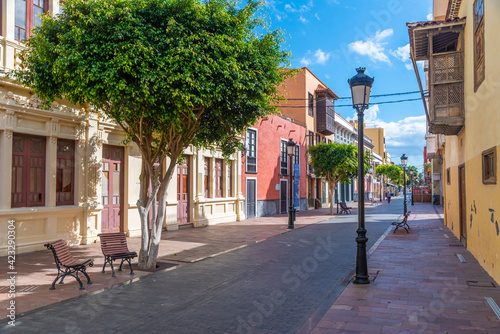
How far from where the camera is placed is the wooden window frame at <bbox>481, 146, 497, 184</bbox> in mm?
7228

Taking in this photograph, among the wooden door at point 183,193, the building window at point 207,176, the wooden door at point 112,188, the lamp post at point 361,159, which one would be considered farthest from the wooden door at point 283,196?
the lamp post at point 361,159

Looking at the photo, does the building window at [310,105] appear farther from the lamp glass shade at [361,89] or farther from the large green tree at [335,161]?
the lamp glass shade at [361,89]

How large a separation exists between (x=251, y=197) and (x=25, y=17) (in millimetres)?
15188

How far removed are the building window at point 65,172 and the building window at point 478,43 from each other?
432 inches

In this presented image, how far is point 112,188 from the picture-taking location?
13.4m

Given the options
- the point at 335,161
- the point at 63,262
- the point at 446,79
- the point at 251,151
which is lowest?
the point at 63,262

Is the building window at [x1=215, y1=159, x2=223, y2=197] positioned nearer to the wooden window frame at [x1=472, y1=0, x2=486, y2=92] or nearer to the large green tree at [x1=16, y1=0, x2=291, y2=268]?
the large green tree at [x1=16, y1=0, x2=291, y2=268]

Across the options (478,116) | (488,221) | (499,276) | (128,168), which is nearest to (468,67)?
(478,116)

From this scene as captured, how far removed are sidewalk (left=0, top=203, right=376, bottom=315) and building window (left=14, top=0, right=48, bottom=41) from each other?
5.86 m

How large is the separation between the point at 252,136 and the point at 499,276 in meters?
17.2

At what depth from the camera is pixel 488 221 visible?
7.89 metres

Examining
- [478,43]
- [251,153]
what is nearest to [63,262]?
[478,43]

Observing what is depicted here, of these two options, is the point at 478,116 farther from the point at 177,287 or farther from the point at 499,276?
the point at 177,287

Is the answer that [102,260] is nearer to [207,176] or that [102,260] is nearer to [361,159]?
[361,159]
